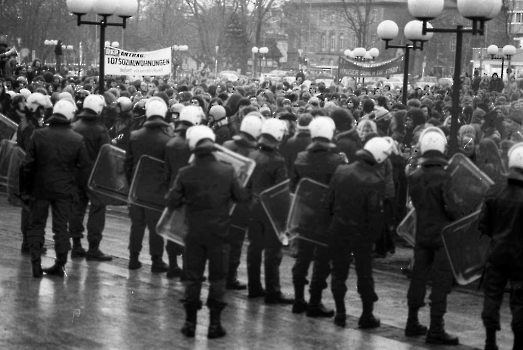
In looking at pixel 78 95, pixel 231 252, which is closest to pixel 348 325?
pixel 231 252

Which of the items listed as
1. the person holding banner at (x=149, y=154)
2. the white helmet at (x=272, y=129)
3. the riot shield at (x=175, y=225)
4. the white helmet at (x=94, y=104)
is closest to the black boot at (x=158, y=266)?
the person holding banner at (x=149, y=154)

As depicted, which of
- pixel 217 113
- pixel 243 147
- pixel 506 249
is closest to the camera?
pixel 506 249

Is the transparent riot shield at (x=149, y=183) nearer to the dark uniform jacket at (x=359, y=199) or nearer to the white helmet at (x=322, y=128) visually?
the white helmet at (x=322, y=128)

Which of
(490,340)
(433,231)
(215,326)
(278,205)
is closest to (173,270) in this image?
(278,205)

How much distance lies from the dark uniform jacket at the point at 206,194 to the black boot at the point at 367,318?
1470mm

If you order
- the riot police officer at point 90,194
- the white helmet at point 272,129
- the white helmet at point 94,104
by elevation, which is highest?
the white helmet at point 94,104

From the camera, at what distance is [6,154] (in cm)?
1295

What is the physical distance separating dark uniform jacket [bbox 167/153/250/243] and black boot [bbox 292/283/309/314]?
4.37 feet

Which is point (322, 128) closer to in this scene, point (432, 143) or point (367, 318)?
point (432, 143)

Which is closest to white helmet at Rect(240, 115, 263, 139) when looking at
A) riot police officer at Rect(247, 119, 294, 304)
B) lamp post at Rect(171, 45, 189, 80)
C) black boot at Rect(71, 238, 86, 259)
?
riot police officer at Rect(247, 119, 294, 304)

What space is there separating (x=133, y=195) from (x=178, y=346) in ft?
10.3

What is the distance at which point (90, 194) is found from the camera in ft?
42.2

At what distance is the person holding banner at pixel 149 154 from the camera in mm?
11898

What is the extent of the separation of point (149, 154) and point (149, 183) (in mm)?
309
